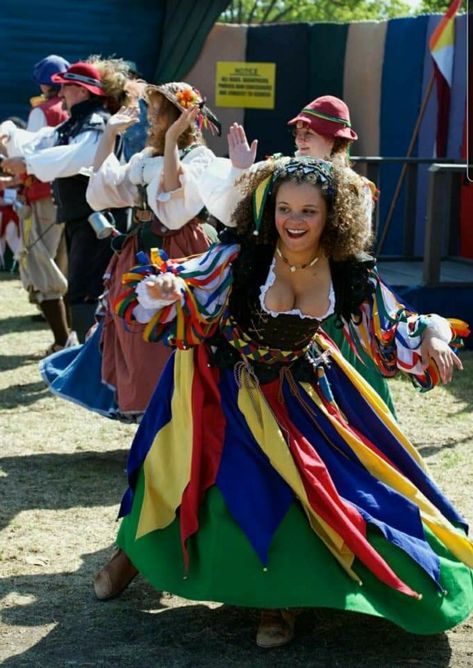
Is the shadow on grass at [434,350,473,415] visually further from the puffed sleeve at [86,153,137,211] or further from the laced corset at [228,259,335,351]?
the laced corset at [228,259,335,351]

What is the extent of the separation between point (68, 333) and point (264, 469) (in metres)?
4.73

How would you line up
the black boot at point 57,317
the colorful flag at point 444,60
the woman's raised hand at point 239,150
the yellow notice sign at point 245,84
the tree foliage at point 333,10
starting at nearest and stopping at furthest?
the woman's raised hand at point 239,150 < the black boot at point 57,317 < the colorful flag at point 444,60 < the yellow notice sign at point 245,84 < the tree foliage at point 333,10

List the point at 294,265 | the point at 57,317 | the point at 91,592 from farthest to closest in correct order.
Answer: the point at 57,317, the point at 91,592, the point at 294,265

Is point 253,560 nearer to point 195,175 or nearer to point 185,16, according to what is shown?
point 195,175

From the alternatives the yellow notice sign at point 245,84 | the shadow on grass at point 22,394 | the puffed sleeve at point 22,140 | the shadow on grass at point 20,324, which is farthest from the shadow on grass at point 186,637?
the yellow notice sign at point 245,84

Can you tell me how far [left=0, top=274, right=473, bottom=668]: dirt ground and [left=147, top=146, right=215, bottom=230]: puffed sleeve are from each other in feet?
3.96

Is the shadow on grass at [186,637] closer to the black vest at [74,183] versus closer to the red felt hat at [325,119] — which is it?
the red felt hat at [325,119]

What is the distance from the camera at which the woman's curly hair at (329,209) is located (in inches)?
138

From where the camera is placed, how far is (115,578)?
3.83 meters

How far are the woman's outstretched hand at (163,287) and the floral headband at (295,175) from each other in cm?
31

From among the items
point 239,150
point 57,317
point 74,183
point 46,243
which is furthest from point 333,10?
point 239,150

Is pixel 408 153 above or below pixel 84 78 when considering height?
below

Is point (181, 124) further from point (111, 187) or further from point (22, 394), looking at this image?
point (22, 394)

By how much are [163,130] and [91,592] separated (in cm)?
223
